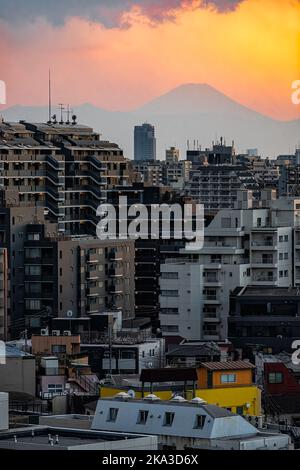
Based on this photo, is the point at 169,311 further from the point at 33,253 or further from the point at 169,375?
the point at 169,375

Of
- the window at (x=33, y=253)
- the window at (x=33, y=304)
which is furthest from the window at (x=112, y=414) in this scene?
the window at (x=33, y=253)

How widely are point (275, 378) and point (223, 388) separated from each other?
2410 millimetres

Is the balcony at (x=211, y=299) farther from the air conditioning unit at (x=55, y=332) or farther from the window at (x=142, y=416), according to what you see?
the window at (x=142, y=416)

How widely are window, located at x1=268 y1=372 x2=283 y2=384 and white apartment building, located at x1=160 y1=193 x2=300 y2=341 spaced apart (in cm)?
575

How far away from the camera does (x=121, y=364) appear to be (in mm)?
30109

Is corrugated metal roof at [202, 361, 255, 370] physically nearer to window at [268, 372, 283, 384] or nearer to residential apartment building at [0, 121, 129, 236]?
window at [268, 372, 283, 384]

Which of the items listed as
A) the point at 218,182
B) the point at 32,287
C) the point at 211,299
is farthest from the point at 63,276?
the point at 218,182

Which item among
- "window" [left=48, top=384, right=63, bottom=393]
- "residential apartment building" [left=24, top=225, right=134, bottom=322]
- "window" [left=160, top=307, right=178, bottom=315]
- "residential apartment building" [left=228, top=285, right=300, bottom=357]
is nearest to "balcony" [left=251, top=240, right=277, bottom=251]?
"window" [left=160, top=307, right=178, bottom=315]

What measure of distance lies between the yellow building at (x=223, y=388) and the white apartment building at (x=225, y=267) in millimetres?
7844

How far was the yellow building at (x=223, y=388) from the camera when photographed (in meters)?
24.3

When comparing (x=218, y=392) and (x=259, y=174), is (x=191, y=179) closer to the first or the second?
(x=259, y=174)

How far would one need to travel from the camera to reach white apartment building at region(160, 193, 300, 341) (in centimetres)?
3391

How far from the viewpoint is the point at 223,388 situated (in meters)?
25.0

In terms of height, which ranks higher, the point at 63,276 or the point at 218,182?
the point at 218,182
